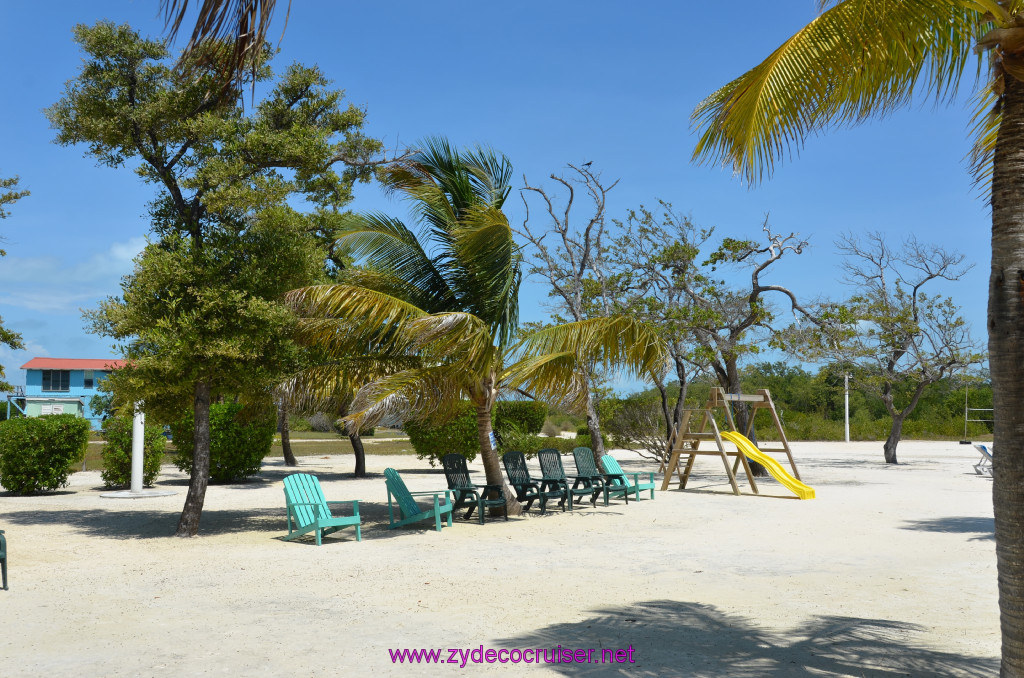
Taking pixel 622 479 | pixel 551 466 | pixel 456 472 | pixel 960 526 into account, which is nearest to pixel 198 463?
pixel 456 472

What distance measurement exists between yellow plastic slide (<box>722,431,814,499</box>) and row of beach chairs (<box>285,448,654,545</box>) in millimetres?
2469

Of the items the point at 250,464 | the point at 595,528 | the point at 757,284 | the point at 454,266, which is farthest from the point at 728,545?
the point at 250,464

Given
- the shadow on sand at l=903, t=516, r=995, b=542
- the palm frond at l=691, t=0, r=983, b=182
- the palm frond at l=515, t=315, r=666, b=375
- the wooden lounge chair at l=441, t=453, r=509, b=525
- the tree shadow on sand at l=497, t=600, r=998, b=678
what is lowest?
the shadow on sand at l=903, t=516, r=995, b=542

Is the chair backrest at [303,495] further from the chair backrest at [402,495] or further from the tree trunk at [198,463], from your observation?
the tree trunk at [198,463]

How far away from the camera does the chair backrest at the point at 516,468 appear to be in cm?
1323

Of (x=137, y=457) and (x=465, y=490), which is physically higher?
(x=137, y=457)

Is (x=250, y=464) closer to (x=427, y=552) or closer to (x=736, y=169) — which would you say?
(x=427, y=552)

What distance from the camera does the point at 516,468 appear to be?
13.3 m

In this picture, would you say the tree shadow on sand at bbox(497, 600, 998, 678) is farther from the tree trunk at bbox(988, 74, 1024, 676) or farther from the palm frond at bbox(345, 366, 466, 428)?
the palm frond at bbox(345, 366, 466, 428)

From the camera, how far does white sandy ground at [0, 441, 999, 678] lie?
16.4 ft

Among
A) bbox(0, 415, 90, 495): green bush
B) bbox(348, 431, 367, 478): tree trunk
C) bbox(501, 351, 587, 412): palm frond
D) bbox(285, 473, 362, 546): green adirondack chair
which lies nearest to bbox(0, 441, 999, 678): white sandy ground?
bbox(285, 473, 362, 546): green adirondack chair

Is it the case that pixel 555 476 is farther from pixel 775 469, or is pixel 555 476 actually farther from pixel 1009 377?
pixel 1009 377

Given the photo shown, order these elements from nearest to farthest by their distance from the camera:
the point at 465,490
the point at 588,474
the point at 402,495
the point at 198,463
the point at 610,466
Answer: the point at 198,463 → the point at 402,495 → the point at 465,490 → the point at 588,474 → the point at 610,466

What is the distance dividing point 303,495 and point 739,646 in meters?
6.46
